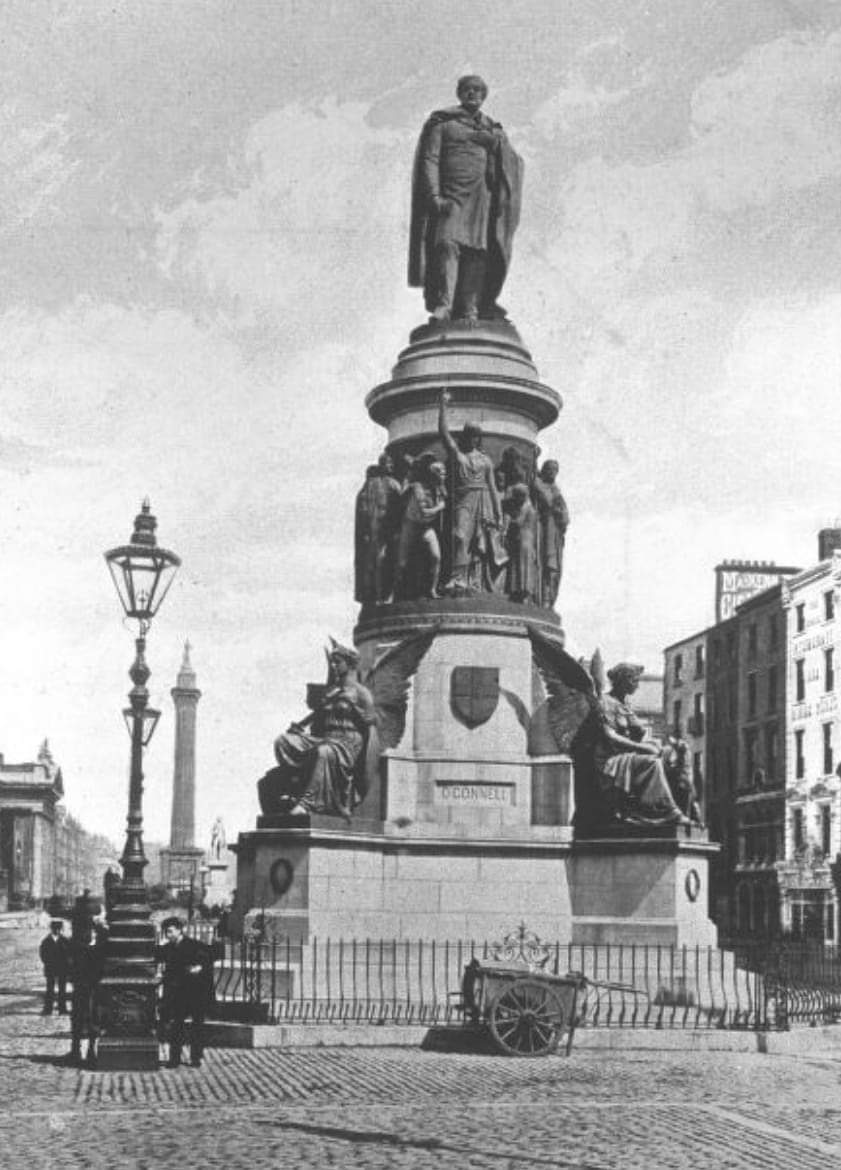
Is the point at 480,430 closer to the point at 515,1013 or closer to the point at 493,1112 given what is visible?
the point at 515,1013

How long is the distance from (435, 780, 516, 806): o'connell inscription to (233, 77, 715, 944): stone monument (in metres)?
0.03

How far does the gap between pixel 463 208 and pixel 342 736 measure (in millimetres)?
9177

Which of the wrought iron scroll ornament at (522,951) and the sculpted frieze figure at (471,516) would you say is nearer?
the wrought iron scroll ornament at (522,951)

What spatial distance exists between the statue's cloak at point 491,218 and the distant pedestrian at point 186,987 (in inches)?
531

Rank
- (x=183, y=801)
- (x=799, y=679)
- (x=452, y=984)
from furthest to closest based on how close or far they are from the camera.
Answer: (x=183, y=801), (x=799, y=679), (x=452, y=984)

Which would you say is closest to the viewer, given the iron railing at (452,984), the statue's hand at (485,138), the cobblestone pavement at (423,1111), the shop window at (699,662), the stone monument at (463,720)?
the cobblestone pavement at (423,1111)

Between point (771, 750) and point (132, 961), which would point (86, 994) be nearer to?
point (132, 961)

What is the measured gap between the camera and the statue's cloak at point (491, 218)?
101 feet

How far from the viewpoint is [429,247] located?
Answer: 31.0 meters

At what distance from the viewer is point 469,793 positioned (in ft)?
91.5

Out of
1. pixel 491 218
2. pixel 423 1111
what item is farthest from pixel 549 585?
pixel 423 1111

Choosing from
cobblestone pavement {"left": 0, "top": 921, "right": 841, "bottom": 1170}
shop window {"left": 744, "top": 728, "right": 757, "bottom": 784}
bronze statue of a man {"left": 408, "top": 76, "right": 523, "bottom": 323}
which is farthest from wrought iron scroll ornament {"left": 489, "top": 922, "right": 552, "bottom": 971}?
shop window {"left": 744, "top": 728, "right": 757, "bottom": 784}

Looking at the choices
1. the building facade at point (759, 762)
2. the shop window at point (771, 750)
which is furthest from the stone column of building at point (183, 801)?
the shop window at point (771, 750)

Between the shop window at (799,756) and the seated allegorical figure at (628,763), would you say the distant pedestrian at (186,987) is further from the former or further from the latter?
the shop window at (799,756)
